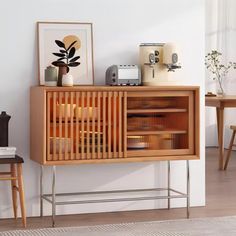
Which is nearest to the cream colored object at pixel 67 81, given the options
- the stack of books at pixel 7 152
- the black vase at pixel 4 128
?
the black vase at pixel 4 128

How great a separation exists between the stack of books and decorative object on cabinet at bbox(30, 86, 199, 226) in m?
0.18

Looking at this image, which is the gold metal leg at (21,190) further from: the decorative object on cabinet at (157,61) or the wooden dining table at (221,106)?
the wooden dining table at (221,106)

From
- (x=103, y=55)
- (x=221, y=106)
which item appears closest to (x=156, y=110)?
(x=103, y=55)

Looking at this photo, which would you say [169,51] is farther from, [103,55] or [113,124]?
[113,124]

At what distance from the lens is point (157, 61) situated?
524 centimetres

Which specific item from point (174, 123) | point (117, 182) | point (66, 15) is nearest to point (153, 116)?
point (174, 123)

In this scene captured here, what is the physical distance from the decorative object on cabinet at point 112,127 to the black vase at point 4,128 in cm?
21

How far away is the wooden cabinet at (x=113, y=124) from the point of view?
16.0 ft

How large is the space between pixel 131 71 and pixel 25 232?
4.63ft

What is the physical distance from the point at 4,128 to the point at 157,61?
1258mm

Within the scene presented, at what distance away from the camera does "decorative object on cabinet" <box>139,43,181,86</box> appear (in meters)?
5.18

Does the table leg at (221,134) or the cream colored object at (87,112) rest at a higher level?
the cream colored object at (87,112)

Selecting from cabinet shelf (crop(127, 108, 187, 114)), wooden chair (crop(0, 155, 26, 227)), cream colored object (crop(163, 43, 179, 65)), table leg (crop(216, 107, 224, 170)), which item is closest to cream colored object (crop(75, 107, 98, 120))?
cabinet shelf (crop(127, 108, 187, 114))

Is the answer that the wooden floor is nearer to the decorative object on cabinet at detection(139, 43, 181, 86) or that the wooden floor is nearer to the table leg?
the decorative object on cabinet at detection(139, 43, 181, 86)
